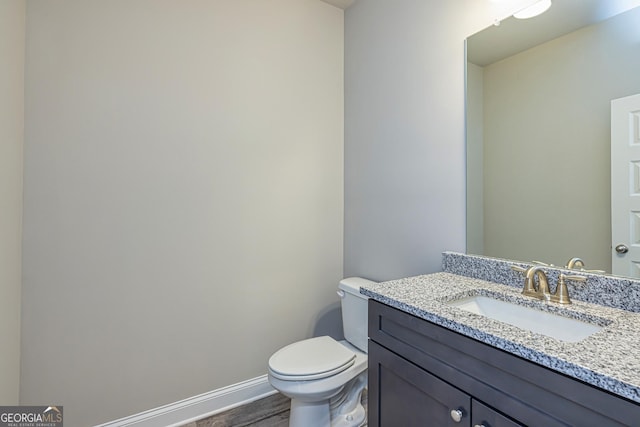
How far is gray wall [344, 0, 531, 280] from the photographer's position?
1.49 m

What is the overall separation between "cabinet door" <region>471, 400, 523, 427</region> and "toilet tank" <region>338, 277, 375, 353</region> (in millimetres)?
940

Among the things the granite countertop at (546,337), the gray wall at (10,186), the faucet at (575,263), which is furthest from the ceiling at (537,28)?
the gray wall at (10,186)

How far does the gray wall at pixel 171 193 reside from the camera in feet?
4.63

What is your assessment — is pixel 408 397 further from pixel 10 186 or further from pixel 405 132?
pixel 10 186

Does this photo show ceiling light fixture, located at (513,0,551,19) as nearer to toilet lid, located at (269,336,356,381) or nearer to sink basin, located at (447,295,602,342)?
sink basin, located at (447,295,602,342)

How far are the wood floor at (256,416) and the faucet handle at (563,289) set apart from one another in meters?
1.31

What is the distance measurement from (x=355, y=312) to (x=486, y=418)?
1059mm

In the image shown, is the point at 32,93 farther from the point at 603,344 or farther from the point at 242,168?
the point at 603,344

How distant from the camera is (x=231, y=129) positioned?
1814mm

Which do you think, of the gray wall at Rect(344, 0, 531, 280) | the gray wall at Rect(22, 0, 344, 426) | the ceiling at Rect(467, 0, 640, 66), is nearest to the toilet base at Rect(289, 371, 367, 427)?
the gray wall at Rect(22, 0, 344, 426)

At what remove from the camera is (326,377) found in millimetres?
1417

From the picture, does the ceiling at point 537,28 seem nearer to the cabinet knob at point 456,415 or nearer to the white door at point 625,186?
the white door at point 625,186

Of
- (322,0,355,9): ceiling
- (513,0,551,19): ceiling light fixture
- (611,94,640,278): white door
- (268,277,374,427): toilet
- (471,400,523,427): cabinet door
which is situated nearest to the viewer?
(471,400,523,427): cabinet door

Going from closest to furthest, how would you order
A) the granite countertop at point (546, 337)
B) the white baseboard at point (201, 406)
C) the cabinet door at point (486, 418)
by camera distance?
the granite countertop at point (546, 337) < the cabinet door at point (486, 418) < the white baseboard at point (201, 406)
